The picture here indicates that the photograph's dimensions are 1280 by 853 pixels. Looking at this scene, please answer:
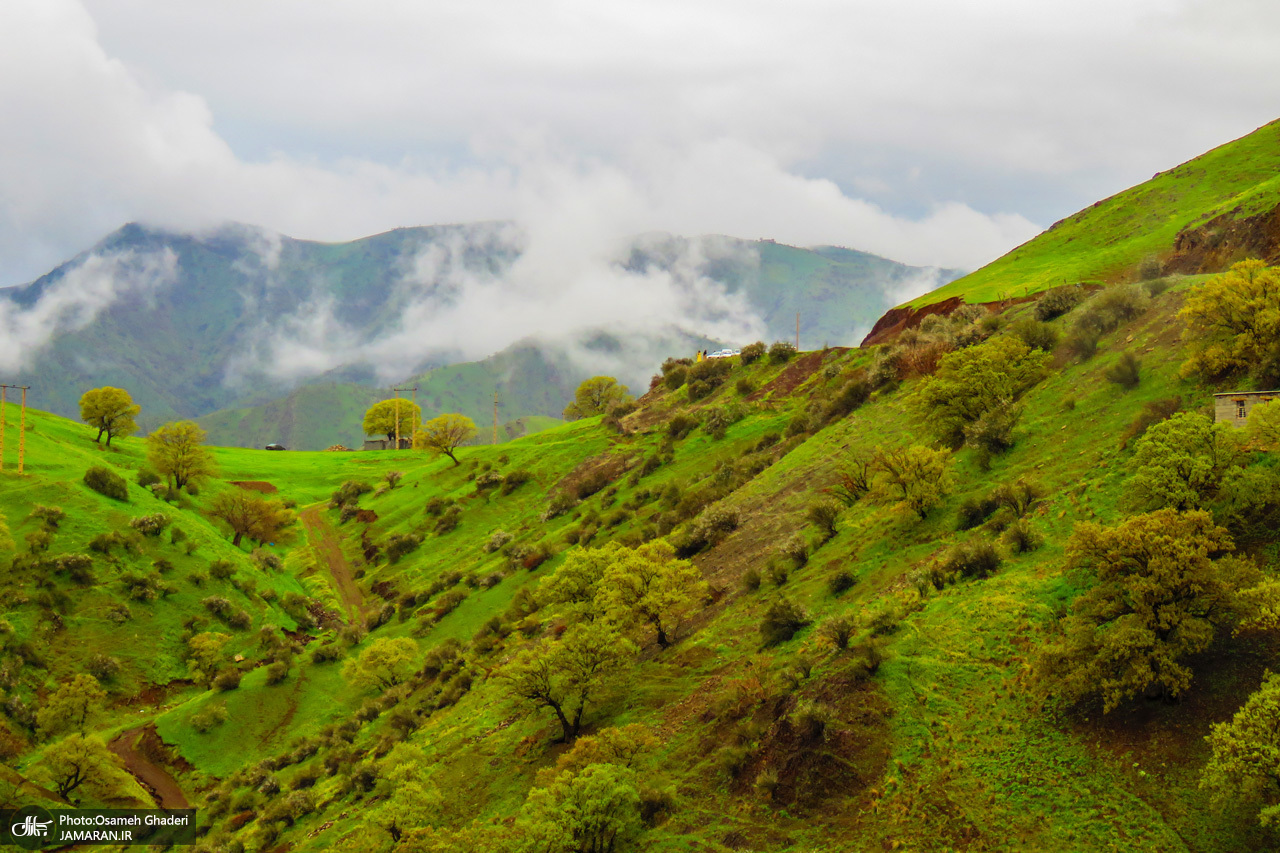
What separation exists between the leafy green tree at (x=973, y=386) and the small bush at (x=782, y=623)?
17.1 m

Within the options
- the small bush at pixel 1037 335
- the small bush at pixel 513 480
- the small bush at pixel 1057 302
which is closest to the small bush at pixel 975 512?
the small bush at pixel 1037 335

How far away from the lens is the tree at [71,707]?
162ft

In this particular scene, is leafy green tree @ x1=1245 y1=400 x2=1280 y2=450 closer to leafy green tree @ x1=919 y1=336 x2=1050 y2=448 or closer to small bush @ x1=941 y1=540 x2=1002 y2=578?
small bush @ x1=941 y1=540 x2=1002 y2=578

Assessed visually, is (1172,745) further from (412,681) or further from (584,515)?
(584,515)

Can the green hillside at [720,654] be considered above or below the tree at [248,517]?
below

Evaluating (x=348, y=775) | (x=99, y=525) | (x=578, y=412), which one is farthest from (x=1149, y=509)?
(x=578, y=412)

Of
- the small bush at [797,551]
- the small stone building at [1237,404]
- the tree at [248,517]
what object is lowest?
the small bush at [797,551]

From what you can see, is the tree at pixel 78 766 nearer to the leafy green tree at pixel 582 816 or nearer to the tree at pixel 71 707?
the tree at pixel 71 707

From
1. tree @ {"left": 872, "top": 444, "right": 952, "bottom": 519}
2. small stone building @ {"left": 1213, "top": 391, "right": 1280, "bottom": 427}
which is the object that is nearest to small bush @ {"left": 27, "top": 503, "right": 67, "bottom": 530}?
tree @ {"left": 872, "top": 444, "right": 952, "bottom": 519}

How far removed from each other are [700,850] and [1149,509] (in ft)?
62.7

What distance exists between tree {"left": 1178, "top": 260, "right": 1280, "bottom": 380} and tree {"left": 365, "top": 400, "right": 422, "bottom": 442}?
135422 mm

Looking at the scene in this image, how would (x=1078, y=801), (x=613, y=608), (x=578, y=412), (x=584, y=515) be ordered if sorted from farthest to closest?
(x=578, y=412)
(x=584, y=515)
(x=613, y=608)
(x=1078, y=801)

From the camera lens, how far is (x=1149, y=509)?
26359mm

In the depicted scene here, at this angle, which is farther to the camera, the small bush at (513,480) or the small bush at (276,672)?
the small bush at (513,480)
